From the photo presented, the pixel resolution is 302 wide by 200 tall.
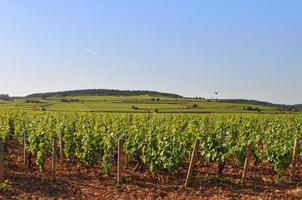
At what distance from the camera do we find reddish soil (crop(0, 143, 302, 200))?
12.8 meters

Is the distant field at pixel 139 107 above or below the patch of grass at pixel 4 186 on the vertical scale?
above

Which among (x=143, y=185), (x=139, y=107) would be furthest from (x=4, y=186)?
(x=139, y=107)

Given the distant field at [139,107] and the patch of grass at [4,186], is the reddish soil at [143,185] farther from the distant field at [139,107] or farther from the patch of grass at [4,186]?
the distant field at [139,107]

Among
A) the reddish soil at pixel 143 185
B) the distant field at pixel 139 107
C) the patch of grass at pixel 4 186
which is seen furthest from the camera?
the distant field at pixel 139 107

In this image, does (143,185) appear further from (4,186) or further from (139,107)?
(139,107)

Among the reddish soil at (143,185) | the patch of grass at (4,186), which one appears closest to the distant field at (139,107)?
the reddish soil at (143,185)

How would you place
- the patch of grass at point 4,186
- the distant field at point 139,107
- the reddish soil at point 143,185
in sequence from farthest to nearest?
1. the distant field at point 139,107
2. the patch of grass at point 4,186
3. the reddish soil at point 143,185

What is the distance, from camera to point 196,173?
16.1 m

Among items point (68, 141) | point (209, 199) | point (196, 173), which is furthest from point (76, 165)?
point (209, 199)

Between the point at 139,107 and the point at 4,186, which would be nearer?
the point at 4,186

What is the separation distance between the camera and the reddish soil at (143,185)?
12.8 m

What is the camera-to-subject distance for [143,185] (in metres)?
14.2

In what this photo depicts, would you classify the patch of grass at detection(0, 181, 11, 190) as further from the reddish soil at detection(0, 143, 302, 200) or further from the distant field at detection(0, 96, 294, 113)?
the distant field at detection(0, 96, 294, 113)

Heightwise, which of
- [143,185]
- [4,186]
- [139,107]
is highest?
[139,107]
